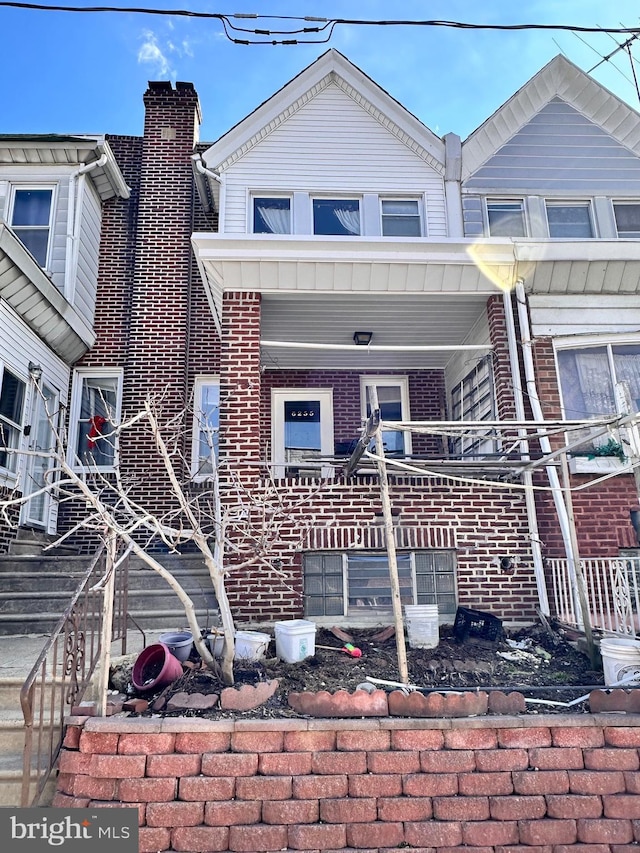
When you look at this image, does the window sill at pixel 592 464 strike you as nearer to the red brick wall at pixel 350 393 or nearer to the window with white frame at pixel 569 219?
the red brick wall at pixel 350 393

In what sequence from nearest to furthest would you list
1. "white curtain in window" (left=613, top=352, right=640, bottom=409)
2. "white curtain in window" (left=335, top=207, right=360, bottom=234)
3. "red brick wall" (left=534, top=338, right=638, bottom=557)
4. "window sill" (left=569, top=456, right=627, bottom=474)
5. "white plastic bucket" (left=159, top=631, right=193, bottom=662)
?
"white plastic bucket" (left=159, top=631, right=193, bottom=662), "red brick wall" (left=534, top=338, right=638, bottom=557), "window sill" (left=569, top=456, right=627, bottom=474), "white curtain in window" (left=613, top=352, right=640, bottom=409), "white curtain in window" (left=335, top=207, right=360, bottom=234)

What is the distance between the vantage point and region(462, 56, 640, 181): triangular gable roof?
881 cm

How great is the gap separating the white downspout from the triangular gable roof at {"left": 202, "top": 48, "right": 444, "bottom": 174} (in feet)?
10.4

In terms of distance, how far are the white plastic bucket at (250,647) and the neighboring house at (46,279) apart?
4488mm

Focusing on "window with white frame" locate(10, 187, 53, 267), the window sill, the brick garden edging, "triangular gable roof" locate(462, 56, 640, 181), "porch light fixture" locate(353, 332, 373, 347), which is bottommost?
the brick garden edging

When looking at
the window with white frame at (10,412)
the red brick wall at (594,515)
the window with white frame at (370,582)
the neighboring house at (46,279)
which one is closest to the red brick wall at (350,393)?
the red brick wall at (594,515)

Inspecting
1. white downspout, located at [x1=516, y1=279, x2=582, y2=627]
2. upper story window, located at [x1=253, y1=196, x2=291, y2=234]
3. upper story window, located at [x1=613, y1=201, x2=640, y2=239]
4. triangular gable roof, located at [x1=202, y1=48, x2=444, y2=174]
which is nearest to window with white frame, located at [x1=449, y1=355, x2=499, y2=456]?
white downspout, located at [x1=516, y1=279, x2=582, y2=627]

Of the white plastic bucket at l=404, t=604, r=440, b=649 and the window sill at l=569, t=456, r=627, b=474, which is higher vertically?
the window sill at l=569, t=456, r=627, b=474

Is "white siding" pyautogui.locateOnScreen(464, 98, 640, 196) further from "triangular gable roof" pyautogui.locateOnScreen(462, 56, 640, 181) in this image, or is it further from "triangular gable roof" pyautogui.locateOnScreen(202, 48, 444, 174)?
"triangular gable roof" pyautogui.locateOnScreen(202, 48, 444, 174)

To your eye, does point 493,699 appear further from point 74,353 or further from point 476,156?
point 74,353

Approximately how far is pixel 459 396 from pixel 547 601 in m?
3.99

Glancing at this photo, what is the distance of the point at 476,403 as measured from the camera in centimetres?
831

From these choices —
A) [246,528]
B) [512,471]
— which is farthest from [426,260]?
[246,528]

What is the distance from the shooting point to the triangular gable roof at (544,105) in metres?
8.81
